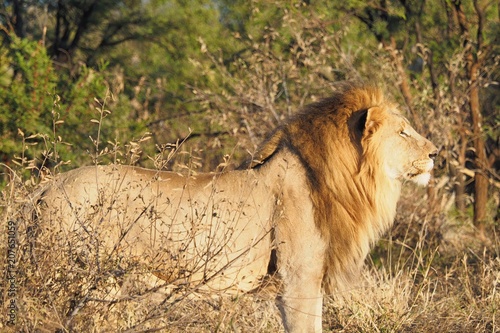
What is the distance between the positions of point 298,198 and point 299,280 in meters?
0.50

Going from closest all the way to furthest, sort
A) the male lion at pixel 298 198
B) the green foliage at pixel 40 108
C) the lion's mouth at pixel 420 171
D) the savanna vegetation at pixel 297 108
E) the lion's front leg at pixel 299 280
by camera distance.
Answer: the savanna vegetation at pixel 297 108, the male lion at pixel 298 198, the lion's front leg at pixel 299 280, the lion's mouth at pixel 420 171, the green foliage at pixel 40 108

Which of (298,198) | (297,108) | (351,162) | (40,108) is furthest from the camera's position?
(297,108)

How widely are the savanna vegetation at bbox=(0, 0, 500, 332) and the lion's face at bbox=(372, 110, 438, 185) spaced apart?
791mm

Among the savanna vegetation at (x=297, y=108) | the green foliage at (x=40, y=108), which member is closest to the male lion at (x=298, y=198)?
the savanna vegetation at (x=297, y=108)

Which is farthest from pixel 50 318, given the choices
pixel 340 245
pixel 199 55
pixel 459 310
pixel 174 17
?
pixel 174 17

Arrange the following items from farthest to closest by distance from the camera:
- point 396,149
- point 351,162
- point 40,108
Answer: point 40,108, point 396,149, point 351,162

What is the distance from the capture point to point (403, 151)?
5.02m

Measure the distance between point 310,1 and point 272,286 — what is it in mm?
5164

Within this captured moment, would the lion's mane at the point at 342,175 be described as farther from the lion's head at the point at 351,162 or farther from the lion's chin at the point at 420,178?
the lion's chin at the point at 420,178

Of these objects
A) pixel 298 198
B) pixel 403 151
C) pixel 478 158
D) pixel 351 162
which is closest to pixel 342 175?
pixel 351 162

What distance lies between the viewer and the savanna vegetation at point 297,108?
404 centimetres

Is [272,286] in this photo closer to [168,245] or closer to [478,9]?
[168,245]

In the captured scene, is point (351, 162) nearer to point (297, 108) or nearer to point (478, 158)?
point (297, 108)

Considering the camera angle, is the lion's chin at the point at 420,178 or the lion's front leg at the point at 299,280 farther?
the lion's chin at the point at 420,178
